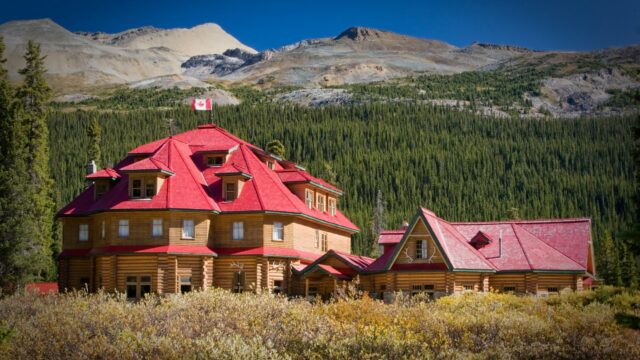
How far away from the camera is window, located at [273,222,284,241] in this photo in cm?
5197

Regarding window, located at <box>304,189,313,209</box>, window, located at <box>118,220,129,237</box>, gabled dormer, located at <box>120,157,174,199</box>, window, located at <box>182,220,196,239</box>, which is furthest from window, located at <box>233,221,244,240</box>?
window, located at <box>118,220,129,237</box>

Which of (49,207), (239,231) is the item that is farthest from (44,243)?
(239,231)

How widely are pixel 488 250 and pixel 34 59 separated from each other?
35.9 metres

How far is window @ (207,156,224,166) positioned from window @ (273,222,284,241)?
6.93 m

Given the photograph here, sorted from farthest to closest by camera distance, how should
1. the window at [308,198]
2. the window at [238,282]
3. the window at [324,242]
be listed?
the window at [324,242], the window at [308,198], the window at [238,282]

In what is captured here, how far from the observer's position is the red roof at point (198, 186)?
50.0 m

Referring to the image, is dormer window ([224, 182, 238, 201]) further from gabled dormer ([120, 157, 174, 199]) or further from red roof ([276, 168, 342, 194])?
red roof ([276, 168, 342, 194])

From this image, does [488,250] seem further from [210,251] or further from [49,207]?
[49,207]

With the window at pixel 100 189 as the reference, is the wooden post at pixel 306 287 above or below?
below

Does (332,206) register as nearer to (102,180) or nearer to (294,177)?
(294,177)

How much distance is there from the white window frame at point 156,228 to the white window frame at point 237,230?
4.80m

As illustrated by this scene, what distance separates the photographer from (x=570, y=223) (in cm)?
5588

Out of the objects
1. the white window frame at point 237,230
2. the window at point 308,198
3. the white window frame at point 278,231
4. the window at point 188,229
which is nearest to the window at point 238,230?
the white window frame at point 237,230

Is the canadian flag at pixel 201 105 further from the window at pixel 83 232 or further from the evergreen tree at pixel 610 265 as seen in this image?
the evergreen tree at pixel 610 265
